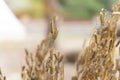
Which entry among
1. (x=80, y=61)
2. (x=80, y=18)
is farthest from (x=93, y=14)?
(x=80, y=61)

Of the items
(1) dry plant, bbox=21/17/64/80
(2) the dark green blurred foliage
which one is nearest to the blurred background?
(2) the dark green blurred foliage

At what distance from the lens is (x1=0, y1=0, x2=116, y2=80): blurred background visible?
6258 millimetres

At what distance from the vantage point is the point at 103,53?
1.25m

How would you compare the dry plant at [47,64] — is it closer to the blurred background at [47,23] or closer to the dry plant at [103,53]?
the dry plant at [103,53]

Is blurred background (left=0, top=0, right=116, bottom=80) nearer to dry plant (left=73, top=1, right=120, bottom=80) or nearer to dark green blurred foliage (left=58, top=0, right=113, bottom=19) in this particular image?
dark green blurred foliage (left=58, top=0, right=113, bottom=19)

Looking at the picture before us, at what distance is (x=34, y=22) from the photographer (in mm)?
7770

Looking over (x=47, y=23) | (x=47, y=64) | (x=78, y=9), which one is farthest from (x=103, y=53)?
(x=78, y=9)

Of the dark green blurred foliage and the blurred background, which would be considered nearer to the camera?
the blurred background

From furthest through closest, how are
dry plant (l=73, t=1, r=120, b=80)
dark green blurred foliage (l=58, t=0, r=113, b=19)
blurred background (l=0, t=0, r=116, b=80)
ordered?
dark green blurred foliage (l=58, t=0, r=113, b=19) → blurred background (l=0, t=0, r=116, b=80) → dry plant (l=73, t=1, r=120, b=80)

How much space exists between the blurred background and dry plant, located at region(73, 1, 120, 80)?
14.1 feet

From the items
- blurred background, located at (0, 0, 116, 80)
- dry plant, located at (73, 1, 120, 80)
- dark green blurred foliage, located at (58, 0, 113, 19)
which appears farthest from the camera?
dark green blurred foliage, located at (58, 0, 113, 19)

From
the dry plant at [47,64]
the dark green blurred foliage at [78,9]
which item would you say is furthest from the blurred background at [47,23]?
the dry plant at [47,64]

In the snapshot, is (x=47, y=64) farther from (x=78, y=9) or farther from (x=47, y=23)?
(x=78, y=9)

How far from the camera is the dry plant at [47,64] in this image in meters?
1.30
